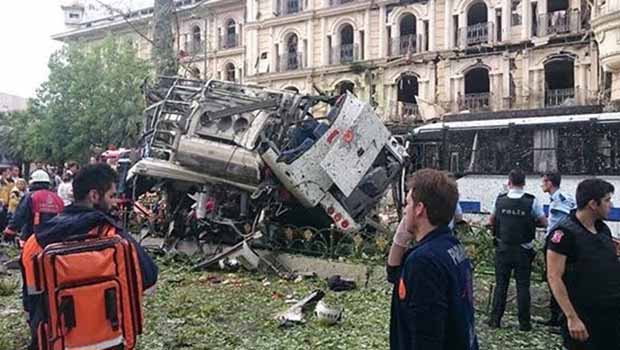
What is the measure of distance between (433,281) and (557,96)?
85.1ft

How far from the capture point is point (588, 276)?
3.85 m

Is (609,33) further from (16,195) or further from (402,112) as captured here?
(16,195)

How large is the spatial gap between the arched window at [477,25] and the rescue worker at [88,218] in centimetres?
2651

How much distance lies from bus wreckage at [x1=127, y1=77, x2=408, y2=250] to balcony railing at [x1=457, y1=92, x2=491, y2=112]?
1769cm

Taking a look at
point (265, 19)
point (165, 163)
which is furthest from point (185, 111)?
point (265, 19)

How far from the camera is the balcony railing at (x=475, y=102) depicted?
2714 cm

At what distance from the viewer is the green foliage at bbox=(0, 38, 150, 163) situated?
1073 inches

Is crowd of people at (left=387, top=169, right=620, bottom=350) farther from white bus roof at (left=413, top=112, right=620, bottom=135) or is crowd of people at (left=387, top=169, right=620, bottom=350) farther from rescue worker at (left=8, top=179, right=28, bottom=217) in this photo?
rescue worker at (left=8, top=179, right=28, bottom=217)

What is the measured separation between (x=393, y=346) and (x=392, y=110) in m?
28.1

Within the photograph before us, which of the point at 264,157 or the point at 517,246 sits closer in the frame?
the point at 517,246

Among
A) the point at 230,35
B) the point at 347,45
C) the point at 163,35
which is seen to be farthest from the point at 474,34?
the point at 163,35

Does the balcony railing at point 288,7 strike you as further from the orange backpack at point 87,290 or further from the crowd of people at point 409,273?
the orange backpack at point 87,290

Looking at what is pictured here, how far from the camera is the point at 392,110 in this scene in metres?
30.2

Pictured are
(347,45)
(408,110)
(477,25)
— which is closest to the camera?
(477,25)
